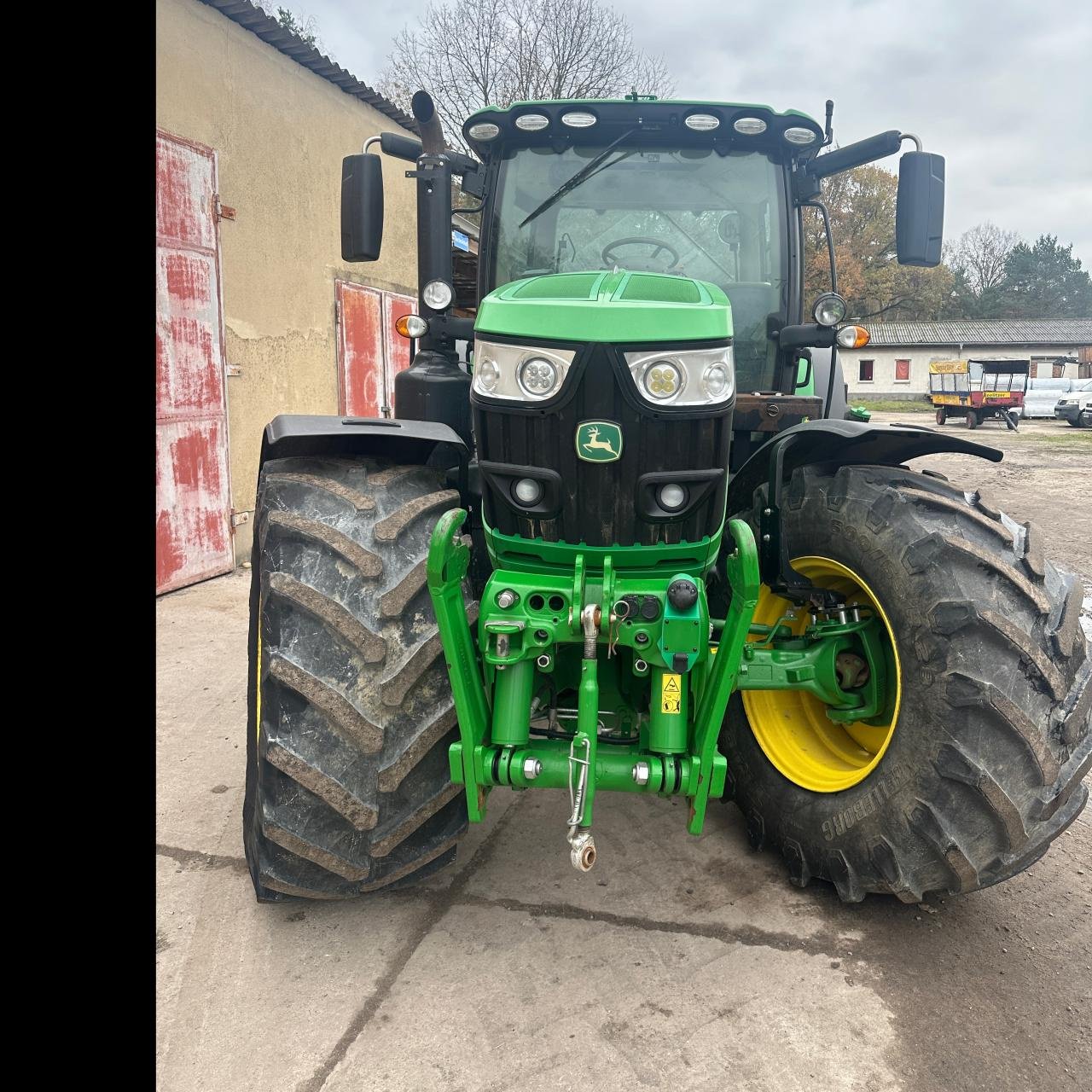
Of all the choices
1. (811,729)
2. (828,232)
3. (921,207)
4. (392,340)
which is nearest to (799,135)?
(828,232)

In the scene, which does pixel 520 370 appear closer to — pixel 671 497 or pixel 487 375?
pixel 487 375

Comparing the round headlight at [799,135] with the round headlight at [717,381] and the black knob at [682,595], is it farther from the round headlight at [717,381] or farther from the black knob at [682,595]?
the black knob at [682,595]

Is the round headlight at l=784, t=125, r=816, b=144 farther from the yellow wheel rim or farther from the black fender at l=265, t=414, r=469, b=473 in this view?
the black fender at l=265, t=414, r=469, b=473

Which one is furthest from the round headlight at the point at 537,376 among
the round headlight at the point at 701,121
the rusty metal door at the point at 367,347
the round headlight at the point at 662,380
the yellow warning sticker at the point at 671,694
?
the rusty metal door at the point at 367,347

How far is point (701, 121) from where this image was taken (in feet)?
11.1

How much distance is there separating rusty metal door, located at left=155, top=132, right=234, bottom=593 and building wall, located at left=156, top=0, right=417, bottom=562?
0.16 meters

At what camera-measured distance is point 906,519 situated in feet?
8.45

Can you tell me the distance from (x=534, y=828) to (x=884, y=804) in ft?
4.01

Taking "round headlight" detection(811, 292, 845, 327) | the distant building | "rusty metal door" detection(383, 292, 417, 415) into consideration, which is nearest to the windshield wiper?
"round headlight" detection(811, 292, 845, 327)

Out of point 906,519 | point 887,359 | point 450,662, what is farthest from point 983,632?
point 887,359

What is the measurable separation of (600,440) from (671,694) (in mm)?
638

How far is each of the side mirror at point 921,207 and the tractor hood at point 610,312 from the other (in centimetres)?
128
